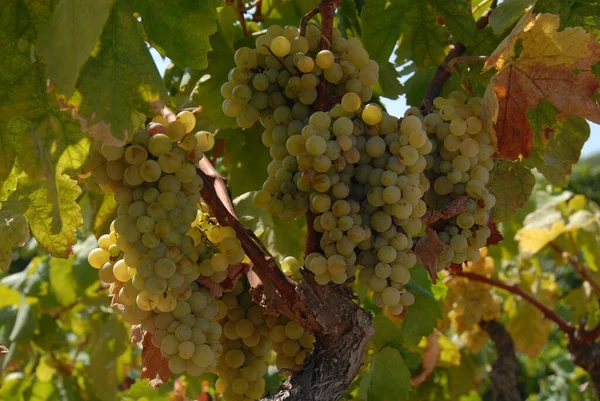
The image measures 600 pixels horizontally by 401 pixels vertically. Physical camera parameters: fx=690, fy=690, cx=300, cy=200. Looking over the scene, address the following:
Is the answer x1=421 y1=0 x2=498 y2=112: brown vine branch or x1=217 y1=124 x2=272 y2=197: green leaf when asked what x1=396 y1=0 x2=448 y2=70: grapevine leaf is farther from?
x1=217 y1=124 x2=272 y2=197: green leaf

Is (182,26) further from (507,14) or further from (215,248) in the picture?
(507,14)

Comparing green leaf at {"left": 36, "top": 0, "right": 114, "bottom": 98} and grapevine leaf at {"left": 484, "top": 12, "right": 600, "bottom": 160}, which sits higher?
green leaf at {"left": 36, "top": 0, "right": 114, "bottom": 98}

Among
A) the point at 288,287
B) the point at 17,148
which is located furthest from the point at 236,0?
the point at 288,287

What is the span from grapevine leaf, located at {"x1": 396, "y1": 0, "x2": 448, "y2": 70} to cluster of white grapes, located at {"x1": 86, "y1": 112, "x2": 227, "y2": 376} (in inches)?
27.1

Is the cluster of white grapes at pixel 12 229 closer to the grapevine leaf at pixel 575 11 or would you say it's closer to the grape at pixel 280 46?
the grape at pixel 280 46

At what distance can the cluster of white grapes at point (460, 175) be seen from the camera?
1.08 m

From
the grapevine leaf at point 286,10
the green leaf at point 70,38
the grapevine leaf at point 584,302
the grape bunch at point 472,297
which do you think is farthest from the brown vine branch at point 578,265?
the green leaf at point 70,38

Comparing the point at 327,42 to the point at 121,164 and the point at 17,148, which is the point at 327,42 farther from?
the point at 17,148

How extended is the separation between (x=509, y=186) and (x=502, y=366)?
6.21ft

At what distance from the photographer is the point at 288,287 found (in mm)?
1011

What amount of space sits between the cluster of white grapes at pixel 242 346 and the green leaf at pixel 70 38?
1.41ft

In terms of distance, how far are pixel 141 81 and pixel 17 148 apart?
0.85ft

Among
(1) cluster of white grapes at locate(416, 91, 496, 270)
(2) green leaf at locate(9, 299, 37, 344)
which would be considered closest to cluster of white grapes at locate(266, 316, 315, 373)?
(1) cluster of white grapes at locate(416, 91, 496, 270)

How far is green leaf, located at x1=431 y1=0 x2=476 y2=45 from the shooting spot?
143 cm
